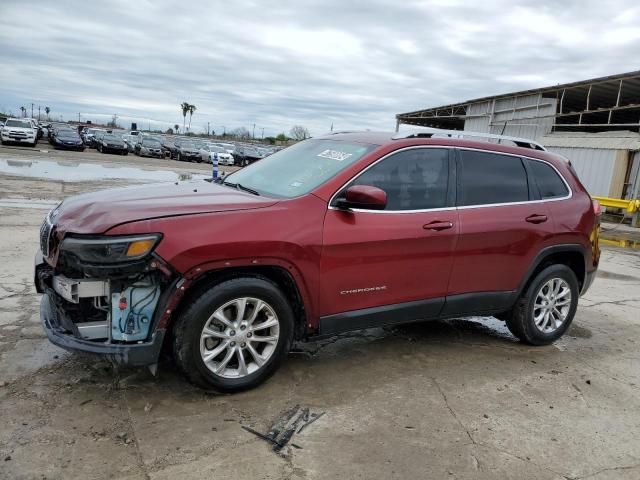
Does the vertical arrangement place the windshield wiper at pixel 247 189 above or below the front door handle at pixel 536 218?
above

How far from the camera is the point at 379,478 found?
286 centimetres

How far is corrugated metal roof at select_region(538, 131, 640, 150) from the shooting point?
19547mm

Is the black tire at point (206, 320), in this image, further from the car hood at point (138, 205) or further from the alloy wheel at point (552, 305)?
the alloy wheel at point (552, 305)

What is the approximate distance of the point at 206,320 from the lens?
11.1 ft

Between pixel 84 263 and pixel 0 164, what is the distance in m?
20.7

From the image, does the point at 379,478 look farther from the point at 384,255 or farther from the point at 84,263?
the point at 84,263

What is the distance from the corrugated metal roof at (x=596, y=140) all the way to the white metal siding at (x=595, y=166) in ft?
0.63

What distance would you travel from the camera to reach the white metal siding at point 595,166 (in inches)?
795

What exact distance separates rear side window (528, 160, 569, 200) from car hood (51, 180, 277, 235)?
8.56 ft

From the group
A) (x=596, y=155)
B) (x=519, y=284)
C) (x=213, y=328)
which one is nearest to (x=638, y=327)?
(x=519, y=284)

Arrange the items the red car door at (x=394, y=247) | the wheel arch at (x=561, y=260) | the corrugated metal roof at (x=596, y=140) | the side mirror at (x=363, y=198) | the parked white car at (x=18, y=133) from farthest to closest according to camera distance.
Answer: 1. the parked white car at (x=18, y=133)
2. the corrugated metal roof at (x=596, y=140)
3. the wheel arch at (x=561, y=260)
4. the red car door at (x=394, y=247)
5. the side mirror at (x=363, y=198)

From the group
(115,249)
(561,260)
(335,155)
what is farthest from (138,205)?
(561,260)

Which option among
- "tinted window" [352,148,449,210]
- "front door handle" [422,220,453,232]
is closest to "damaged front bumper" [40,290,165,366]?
"tinted window" [352,148,449,210]

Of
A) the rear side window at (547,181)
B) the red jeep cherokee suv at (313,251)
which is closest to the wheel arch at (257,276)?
the red jeep cherokee suv at (313,251)
